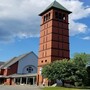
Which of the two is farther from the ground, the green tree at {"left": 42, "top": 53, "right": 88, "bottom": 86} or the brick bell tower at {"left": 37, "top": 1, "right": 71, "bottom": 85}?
the brick bell tower at {"left": 37, "top": 1, "right": 71, "bottom": 85}

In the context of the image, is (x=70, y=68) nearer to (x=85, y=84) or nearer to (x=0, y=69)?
(x=85, y=84)

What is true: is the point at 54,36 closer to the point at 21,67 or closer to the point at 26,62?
the point at 26,62

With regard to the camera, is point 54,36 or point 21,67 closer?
point 54,36

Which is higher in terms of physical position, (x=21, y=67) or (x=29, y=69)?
(x=21, y=67)

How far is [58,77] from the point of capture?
46.9 meters

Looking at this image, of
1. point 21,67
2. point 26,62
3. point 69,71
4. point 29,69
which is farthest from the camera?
point 29,69

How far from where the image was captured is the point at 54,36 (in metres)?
57.6

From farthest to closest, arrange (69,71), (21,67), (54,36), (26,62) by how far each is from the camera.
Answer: (26,62) < (21,67) < (54,36) < (69,71)

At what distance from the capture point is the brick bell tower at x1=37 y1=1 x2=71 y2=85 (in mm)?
56906

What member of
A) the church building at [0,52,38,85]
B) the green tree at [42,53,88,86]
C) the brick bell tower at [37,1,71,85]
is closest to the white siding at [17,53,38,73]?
the church building at [0,52,38,85]

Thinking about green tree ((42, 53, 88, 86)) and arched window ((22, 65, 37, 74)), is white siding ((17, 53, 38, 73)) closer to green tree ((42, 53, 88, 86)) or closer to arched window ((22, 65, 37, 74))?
arched window ((22, 65, 37, 74))

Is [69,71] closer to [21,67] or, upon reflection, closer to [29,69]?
[21,67]

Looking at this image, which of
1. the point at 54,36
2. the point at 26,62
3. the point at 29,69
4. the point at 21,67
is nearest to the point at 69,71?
the point at 54,36

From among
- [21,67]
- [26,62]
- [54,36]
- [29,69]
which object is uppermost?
[54,36]
